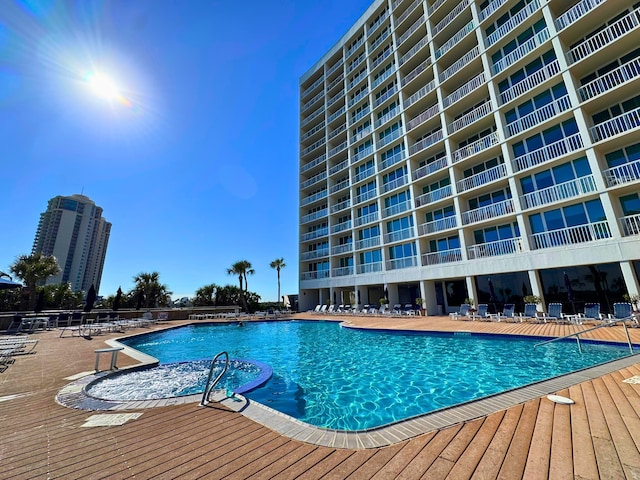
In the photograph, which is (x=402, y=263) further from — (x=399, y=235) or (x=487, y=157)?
(x=487, y=157)

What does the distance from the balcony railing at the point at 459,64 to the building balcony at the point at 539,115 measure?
222 inches

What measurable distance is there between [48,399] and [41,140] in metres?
14.6

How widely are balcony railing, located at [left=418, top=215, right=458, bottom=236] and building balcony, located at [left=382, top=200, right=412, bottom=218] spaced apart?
2.08m

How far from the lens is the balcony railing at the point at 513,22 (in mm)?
13695

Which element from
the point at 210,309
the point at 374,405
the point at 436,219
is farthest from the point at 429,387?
the point at 210,309

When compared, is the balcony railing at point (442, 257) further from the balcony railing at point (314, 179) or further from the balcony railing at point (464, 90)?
the balcony railing at point (314, 179)

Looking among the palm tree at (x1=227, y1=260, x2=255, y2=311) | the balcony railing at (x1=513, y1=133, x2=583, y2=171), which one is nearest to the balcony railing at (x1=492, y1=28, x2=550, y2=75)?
the balcony railing at (x1=513, y1=133, x2=583, y2=171)

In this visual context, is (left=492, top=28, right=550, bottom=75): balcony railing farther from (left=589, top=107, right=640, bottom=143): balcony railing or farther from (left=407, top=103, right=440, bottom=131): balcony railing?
(left=589, top=107, right=640, bottom=143): balcony railing

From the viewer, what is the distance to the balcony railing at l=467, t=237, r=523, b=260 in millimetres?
13594

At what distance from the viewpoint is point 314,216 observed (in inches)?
1113

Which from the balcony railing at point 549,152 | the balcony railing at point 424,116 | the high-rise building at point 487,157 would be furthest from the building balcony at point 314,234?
the balcony railing at point 549,152

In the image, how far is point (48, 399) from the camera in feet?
13.2

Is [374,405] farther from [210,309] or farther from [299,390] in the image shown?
[210,309]

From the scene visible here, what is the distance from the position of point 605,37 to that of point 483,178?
7.49 metres
